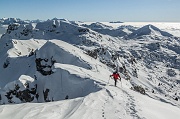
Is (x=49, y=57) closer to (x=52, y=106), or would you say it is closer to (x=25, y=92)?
(x=25, y=92)

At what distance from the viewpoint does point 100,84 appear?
1483 inches

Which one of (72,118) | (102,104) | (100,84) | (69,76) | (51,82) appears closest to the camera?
(72,118)

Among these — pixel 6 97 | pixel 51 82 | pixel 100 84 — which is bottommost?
pixel 6 97

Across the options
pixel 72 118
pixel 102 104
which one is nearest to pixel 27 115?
pixel 72 118

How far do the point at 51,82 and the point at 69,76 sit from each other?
19.6 ft

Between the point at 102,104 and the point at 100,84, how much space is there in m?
12.8

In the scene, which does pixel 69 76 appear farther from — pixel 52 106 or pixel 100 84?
pixel 52 106

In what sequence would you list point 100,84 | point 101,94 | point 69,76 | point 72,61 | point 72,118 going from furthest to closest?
point 72,61, point 69,76, point 100,84, point 101,94, point 72,118

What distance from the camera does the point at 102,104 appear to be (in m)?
24.9

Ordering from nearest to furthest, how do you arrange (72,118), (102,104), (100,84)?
(72,118)
(102,104)
(100,84)

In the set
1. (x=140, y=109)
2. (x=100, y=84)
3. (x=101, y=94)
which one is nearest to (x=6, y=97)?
(x=100, y=84)

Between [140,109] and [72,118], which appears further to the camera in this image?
[140,109]

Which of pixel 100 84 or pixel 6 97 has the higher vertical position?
pixel 100 84

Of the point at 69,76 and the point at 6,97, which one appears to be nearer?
the point at 69,76
